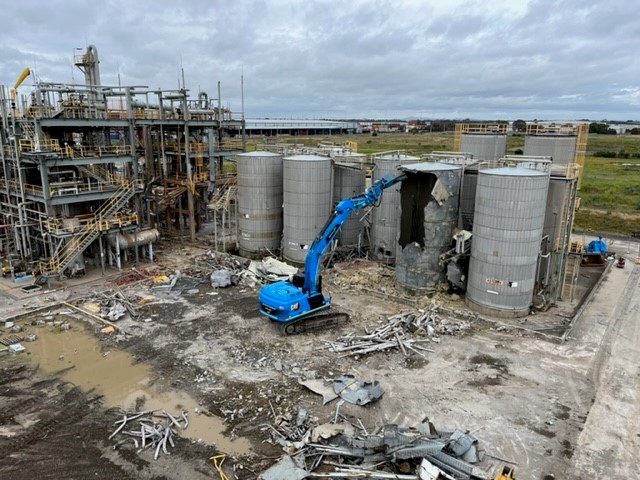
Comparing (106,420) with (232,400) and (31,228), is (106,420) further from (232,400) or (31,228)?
(31,228)

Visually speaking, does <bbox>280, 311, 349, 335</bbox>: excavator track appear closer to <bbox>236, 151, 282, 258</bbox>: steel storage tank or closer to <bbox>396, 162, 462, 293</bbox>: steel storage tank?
<bbox>396, 162, 462, 293</bbox>: steel storage tank

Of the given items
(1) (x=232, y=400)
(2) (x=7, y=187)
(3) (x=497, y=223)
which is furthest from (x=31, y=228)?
(3) (x=497, y=223)

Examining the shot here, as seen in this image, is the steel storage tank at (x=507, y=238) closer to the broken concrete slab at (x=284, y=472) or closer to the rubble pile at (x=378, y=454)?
the rubble pile at (x=378, y=454)

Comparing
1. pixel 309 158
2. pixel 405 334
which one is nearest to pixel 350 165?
pixel 309 158

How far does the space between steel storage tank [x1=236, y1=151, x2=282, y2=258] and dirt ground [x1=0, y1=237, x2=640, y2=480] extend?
6792 mm

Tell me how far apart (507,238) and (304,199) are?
11.9 m

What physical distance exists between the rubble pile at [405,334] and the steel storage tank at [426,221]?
2.72 m

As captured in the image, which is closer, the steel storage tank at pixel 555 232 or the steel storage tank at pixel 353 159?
the steel storage tank at pixel 555 232

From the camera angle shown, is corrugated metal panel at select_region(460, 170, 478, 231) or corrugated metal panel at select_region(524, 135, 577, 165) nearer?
corrugated metal panel at select_region(460, 170, 478, 231)

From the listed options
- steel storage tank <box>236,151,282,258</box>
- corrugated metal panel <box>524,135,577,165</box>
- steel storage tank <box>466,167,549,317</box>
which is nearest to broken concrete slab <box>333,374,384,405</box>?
steel storage tank <box>466,167,549,317</box>

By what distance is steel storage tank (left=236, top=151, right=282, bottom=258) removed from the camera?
2967 centimetres

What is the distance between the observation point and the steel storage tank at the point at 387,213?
28.2 meters

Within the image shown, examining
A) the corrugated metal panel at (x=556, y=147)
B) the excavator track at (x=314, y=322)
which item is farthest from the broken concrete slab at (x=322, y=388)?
the corrugated metal panel at (x=556, y=147)

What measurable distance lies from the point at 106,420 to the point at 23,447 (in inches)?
84.0
